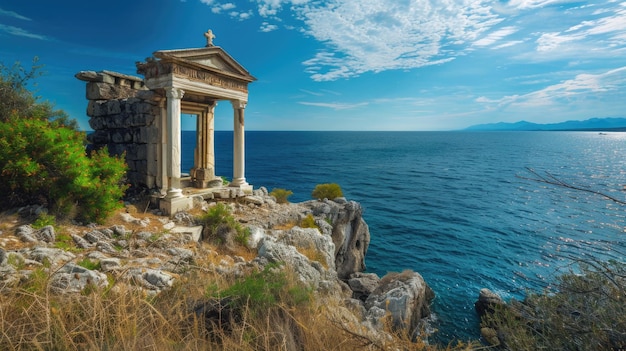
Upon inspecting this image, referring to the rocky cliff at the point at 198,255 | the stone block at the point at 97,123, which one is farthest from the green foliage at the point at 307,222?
the stone block at the point at 97,123

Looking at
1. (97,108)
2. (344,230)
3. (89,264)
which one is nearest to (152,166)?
(97,108)

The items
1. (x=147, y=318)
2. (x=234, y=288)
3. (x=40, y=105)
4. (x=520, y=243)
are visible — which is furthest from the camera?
(x=520, y=243)

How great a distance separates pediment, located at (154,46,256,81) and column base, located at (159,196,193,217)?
4.65 m

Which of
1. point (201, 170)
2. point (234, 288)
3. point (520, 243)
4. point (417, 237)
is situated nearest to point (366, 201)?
point (417, 237)

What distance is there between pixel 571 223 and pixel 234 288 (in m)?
29.8

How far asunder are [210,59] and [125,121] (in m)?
3.93

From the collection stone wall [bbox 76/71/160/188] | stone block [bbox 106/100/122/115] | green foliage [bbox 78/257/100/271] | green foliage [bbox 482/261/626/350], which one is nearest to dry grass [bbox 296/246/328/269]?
green foliage [bbox 78/257/100/271]

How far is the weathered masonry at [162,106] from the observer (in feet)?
35.4

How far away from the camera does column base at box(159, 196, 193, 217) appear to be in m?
10.7

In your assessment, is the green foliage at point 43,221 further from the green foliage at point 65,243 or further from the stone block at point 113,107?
the stone block at point 113,107

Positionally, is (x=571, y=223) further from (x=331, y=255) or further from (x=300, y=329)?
(x=300, y=329)

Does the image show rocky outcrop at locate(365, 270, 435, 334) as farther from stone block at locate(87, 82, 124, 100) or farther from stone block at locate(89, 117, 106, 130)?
stone block at locate(87, 82, 124, 100)

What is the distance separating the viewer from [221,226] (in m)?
9.80

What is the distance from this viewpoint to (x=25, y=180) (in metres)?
7.85
